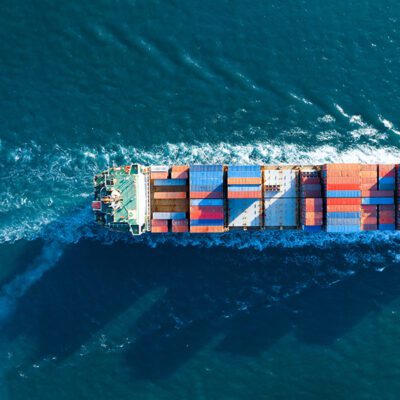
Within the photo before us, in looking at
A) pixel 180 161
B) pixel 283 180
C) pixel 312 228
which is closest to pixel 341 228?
pixel 312 228

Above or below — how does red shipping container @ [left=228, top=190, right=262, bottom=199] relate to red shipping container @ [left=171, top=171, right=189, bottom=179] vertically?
below

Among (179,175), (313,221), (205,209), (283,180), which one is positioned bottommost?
(313,221)

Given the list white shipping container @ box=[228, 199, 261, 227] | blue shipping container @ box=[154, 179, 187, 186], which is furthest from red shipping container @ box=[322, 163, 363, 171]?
blue shipping container @ box=[154, 179, 187, 186]

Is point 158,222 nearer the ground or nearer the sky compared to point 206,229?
nearer the sky

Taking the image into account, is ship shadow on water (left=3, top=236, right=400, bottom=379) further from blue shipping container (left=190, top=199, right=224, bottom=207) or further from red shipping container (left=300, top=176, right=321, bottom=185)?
red shipping container (left=300, top=176, right=321, bottom=185)

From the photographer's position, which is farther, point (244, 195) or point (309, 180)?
point (309, 180)

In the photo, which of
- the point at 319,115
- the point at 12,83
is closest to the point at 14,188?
the point at 12,83

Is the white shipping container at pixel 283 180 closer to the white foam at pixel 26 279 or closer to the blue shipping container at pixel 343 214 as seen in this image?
the blue shipping container at pixel 343 214

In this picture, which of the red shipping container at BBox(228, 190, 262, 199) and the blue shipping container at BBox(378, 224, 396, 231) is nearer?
the red shipping container at BBox(228, 190, 262, 199)

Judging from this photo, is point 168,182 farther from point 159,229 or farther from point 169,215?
point 159,229
